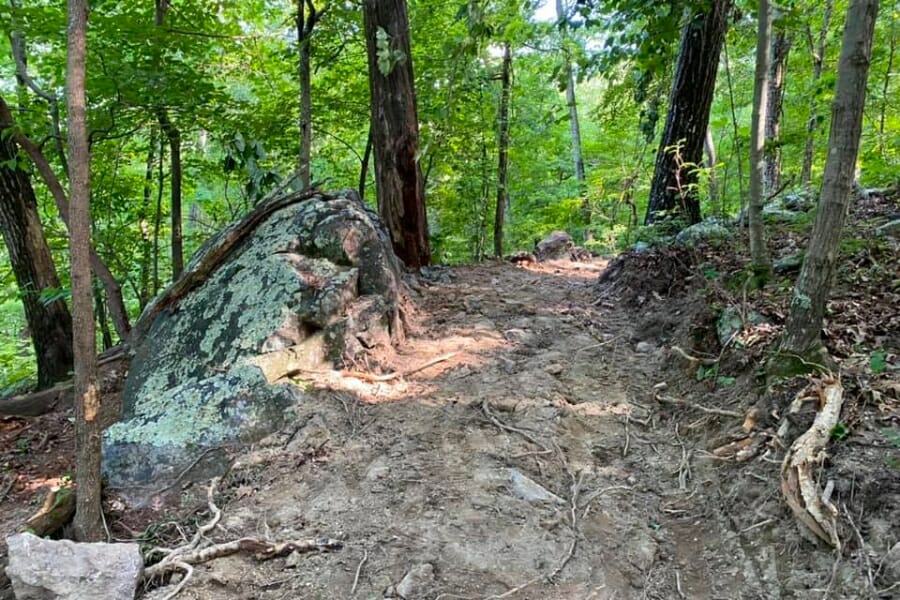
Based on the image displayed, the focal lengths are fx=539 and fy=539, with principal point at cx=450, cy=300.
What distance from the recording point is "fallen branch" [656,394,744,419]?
3084mm

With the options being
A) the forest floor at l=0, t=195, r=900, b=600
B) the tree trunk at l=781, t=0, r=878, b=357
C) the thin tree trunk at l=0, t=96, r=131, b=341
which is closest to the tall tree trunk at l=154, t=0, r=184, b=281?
the thin tree trunk at l=0, t=96, r=131, b=341

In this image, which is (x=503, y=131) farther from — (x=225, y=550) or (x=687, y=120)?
(x=225, y=550)

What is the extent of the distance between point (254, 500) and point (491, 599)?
1.47 meters

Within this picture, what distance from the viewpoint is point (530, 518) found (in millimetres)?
2660

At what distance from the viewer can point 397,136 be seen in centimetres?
632

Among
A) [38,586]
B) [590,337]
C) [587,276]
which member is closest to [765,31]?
[590,337]

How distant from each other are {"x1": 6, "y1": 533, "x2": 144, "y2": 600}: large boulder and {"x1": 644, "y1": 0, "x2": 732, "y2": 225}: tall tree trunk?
19.4ft

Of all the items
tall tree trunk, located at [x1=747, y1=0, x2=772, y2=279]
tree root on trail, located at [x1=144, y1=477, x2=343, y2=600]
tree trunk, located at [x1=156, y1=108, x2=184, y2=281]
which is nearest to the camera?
tree root on trail, located at [x1=144, y1=477, x2=343, y2=600]

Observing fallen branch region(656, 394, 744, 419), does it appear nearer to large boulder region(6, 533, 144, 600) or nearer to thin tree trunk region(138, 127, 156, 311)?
large boulder region(6, 533, 144, 600)

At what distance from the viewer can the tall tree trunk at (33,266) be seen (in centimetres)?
626

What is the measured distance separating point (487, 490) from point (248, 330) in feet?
7.07

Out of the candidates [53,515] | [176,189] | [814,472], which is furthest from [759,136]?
[176,189]

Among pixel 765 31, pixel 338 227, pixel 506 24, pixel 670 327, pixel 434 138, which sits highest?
pixel 506 24

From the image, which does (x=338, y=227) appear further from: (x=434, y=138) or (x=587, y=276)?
(x=587, y=276)
